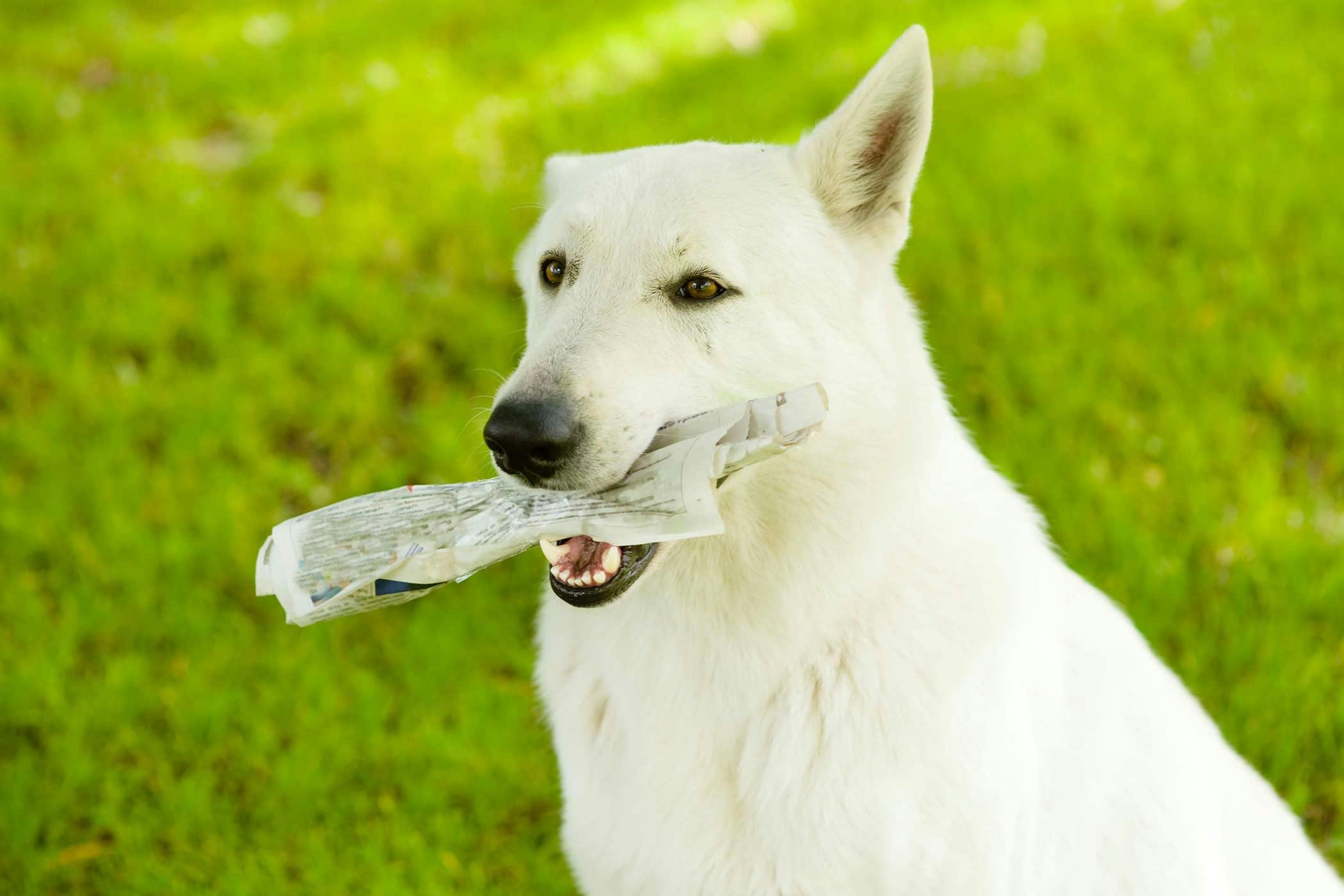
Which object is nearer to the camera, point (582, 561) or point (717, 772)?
point (582, 561)

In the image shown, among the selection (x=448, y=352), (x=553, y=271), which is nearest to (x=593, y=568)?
(x=553, y=271)

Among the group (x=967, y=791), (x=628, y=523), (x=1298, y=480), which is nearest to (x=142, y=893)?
(x=628, y=523)

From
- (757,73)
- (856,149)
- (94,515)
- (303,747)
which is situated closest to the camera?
(856,149)

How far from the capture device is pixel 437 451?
4594 millimetres

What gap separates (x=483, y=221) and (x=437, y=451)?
1628 mm

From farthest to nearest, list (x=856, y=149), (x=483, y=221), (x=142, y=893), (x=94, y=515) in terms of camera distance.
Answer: (x=483, y=221) < (x=94, y=515) < (x=142, y=893) < (x=856, y=149)

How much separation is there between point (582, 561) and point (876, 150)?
3.81 ft

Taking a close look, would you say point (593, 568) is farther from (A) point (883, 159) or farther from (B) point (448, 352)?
(B) point (448, 352)

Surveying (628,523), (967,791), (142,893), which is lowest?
(142,893)

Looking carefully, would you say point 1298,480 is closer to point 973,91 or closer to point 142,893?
point 973,91

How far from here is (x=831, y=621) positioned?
2334mm

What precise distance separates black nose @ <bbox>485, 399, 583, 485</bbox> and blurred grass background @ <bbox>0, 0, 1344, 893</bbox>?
1723mm

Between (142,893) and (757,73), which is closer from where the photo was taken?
(142,893)

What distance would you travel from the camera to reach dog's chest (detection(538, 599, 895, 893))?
2.20 m
